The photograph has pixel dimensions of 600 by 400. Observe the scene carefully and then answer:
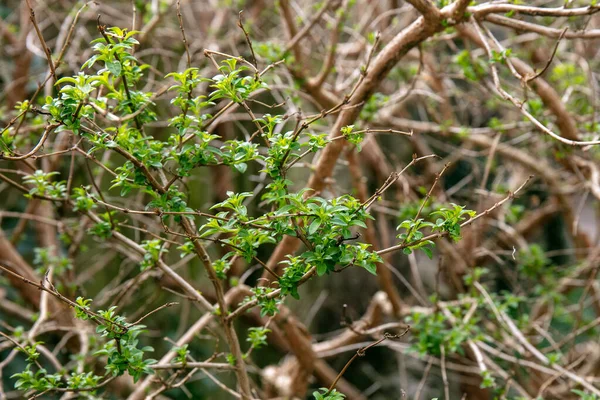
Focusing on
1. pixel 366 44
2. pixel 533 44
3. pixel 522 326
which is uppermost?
pixel 366 44

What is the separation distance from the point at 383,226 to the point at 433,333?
108 cm

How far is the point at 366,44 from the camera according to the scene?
2.70 meters

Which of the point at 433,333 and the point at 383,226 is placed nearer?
the point at 433,333

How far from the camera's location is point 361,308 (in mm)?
4203

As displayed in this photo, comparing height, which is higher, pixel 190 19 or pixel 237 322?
pixel 190 19

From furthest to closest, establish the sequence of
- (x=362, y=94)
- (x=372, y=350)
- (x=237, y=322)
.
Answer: (x=372, y=350)
(x=237, y=322)
(x=362, y=94)

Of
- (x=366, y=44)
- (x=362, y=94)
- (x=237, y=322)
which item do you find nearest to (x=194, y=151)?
(x=362, y=94)

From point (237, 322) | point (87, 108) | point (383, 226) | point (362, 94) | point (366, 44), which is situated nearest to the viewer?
point (87, 108)

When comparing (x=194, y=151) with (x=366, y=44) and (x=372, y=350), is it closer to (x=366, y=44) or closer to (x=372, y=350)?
(x=366, y=44)

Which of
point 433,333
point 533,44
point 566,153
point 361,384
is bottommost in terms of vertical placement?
point 361,384

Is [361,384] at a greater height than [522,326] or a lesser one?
lesser

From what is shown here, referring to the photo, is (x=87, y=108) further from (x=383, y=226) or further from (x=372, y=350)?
(x=372, y=350)

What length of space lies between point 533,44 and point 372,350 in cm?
219

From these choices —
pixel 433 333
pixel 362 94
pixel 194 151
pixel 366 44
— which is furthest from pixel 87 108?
pixel 366 44
